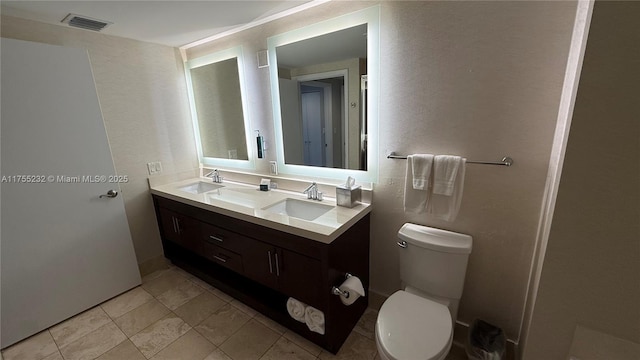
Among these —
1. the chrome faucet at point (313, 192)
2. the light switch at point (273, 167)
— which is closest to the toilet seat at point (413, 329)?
the chrome faucet at point (313, 192)

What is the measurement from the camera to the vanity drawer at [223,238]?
69.7 inches

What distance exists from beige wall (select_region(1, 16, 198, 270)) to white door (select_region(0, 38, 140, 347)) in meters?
0.20

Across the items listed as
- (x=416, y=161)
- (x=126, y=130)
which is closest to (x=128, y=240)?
(x=126, y=130)

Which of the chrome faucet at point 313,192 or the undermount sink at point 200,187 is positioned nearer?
the chrome faucet at point 313,192

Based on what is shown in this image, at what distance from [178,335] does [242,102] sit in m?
1.94

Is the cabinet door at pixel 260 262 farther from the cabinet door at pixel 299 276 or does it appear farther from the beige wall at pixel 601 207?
the beige wall at pixel 601 207

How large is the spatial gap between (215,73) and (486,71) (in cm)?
229

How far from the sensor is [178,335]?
1.77 metres

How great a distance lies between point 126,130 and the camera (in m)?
2.26

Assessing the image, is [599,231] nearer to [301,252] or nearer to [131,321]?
[301,252]

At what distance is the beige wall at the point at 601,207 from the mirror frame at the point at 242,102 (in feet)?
7.15

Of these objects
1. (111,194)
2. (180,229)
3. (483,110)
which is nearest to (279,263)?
(180,229)

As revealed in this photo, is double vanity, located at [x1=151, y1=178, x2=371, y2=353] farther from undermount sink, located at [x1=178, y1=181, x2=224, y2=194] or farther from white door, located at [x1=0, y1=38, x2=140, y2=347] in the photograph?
white door, located at [x1=0, y1=38, x2=140, y2=347]

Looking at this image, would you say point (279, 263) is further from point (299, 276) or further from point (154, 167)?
point (154, 167)
